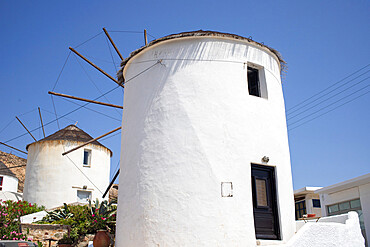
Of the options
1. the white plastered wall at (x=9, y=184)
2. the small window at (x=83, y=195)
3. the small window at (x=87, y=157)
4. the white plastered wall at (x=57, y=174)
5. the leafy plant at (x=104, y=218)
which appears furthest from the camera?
the white plastered wall at (x=9, y=184)

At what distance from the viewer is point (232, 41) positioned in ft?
37.5

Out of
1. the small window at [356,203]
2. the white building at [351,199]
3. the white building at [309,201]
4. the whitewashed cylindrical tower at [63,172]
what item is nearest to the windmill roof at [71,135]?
the whitewashed cylindrical tower at [63,172]

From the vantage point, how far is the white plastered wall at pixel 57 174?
23.6m

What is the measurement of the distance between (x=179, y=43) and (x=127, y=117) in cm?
275

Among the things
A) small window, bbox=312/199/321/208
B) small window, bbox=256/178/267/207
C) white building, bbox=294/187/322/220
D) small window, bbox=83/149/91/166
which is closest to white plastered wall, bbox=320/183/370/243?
white building, bbox=294/187/322/220

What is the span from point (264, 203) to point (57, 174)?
1660cm

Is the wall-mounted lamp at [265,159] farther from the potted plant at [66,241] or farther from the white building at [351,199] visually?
the potted plant at [66,241]

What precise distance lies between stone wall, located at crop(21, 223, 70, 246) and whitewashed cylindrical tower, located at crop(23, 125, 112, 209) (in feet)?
28.5

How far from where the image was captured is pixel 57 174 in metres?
23.9

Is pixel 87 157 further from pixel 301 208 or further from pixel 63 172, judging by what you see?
pixel 301 208

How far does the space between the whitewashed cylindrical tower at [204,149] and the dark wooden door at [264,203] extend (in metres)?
0.03

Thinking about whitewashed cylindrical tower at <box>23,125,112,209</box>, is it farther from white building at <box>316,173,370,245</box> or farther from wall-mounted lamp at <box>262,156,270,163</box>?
wall-mounted lamp at <box>262,156,270,163</box>

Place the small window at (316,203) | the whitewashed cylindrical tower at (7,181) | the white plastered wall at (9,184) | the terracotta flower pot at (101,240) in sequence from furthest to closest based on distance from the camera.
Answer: the white plastered wall at (9,184)
the whitewashed cylindrical tower at (7,181)
the small window at (316,203)
the terracotta flower pot at (101,240)

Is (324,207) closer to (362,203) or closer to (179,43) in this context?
(362,203)
